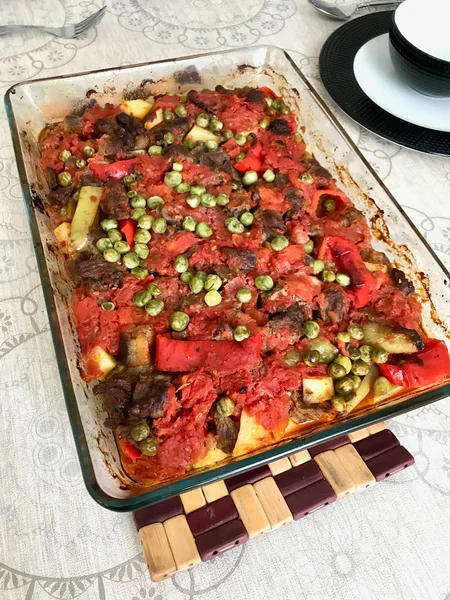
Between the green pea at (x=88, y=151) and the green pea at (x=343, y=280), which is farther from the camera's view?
the green pea at (x=88, y=151)

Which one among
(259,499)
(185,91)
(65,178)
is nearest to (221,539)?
(259,499)

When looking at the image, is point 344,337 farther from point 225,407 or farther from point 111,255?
point 111,255

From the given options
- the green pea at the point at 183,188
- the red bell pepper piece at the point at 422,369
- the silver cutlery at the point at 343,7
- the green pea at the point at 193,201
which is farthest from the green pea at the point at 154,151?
the silver cutlery at the point at 343,7

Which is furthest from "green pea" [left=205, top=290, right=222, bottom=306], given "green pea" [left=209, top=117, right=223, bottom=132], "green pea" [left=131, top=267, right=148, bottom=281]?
"green pea" [left=209, top=117, right=223, bottom=132]

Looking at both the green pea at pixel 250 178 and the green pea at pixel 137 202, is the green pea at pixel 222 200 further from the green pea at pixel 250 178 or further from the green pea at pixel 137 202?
the green pea at pixel 137 202

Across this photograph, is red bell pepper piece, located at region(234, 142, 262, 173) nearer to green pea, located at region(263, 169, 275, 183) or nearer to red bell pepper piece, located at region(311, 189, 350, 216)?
green pea, located at region(263, 169, 275, 183)
